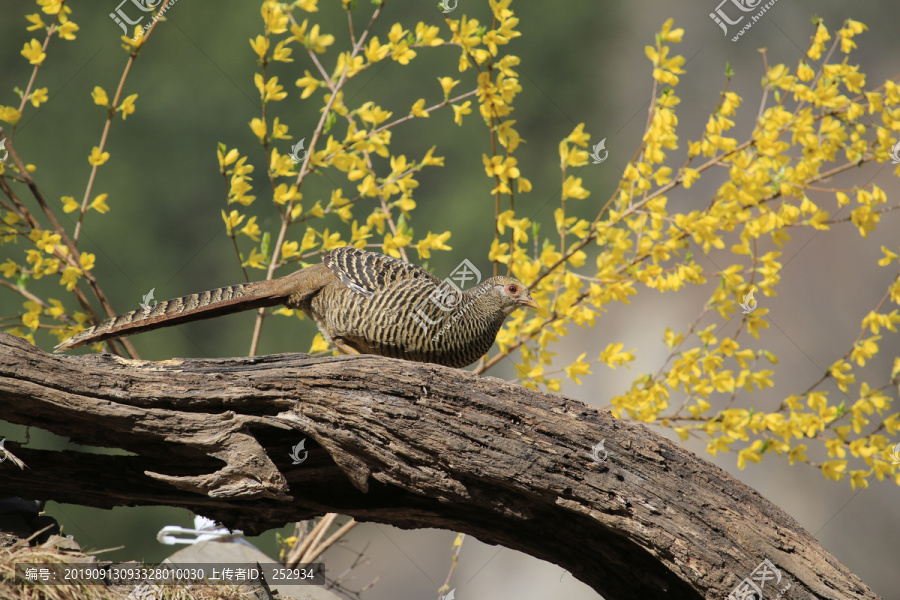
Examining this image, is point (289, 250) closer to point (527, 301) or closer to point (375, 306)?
point (375, 306)

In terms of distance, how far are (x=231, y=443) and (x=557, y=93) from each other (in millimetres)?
3012

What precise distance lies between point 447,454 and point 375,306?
40 centimetres

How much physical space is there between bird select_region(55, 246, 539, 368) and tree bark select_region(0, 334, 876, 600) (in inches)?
6.4

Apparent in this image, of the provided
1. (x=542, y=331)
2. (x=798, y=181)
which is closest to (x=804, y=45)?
(x=798, y=181)

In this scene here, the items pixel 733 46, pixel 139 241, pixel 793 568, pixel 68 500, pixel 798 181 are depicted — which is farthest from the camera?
pixel 733 46

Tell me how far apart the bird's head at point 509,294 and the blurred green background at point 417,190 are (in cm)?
167

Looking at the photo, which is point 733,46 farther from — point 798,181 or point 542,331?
point 542,331

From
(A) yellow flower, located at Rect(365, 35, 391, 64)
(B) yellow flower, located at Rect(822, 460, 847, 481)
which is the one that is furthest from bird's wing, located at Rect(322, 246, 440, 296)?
(B) yellow flower, located at Rect(822, 460, 847, 481)

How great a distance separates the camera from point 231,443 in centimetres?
133

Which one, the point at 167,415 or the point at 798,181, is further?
the point at 798,181

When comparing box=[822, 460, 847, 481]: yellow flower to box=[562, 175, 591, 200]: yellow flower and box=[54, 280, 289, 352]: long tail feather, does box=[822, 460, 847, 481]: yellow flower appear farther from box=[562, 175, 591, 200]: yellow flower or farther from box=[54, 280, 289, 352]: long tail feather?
box=[54, 280, 289, 352]: long tail feather

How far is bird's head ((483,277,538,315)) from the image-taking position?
1.74 metres

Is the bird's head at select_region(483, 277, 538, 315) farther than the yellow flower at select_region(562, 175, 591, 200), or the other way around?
the yellow flower at select_region(562, 175, 591, 200)

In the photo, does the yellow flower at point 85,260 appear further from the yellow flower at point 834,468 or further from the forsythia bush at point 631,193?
the yellow flower at point 834,468
